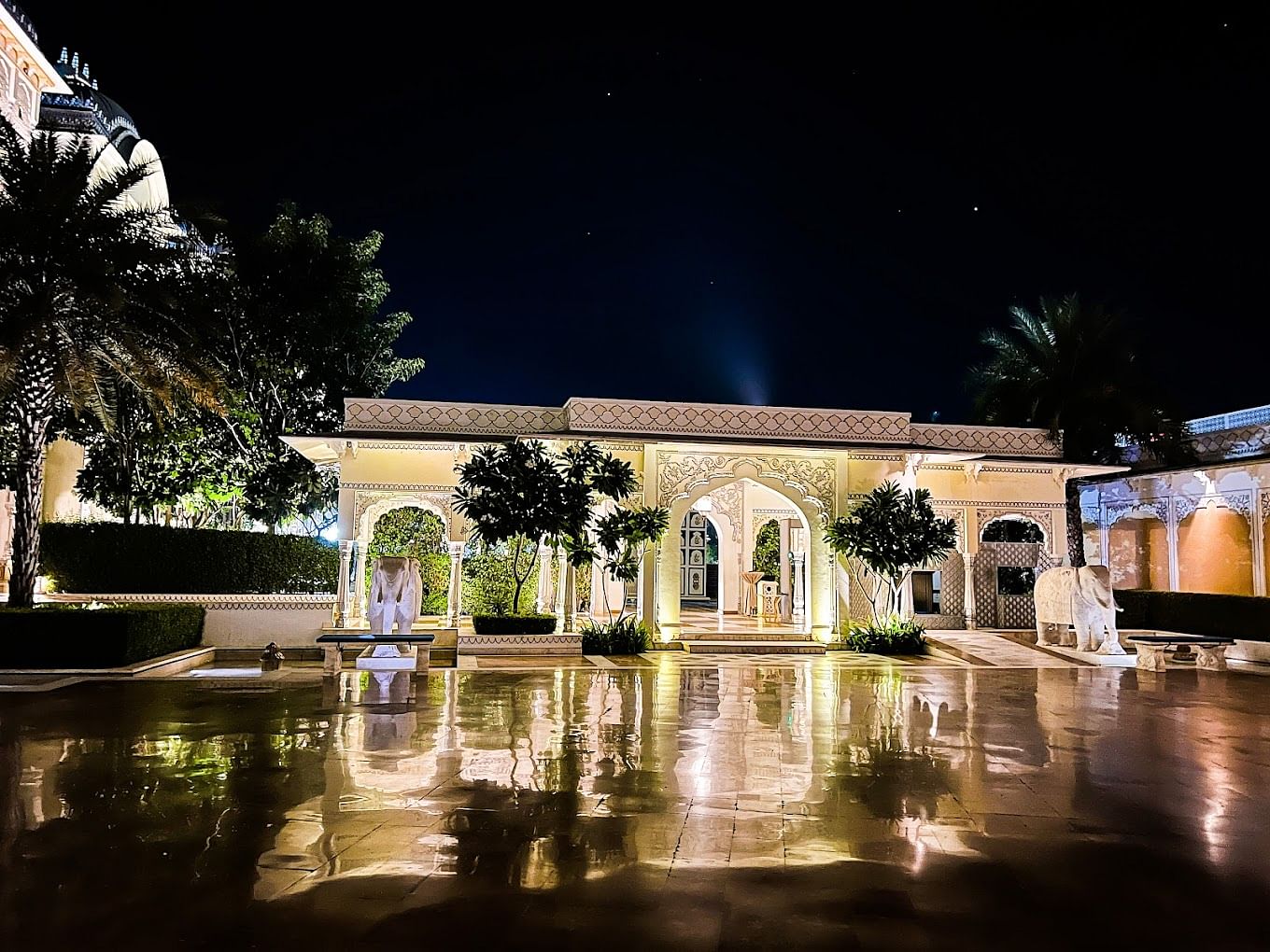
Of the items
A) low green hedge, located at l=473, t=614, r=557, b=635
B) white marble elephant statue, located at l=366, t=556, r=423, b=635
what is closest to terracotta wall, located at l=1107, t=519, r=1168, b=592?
low green hedge, located at l=473, t=614, r=557, b=635

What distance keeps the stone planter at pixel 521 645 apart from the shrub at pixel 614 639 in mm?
226

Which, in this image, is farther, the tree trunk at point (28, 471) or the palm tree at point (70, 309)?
the tree trunk at point (28, 471)

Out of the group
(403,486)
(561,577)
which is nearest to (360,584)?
(403,486)

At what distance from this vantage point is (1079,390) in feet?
68.2

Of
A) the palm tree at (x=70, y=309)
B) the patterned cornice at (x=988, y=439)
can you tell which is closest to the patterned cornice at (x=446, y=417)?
the palm tree at (x=70, y=309)

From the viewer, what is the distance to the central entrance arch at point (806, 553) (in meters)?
16.2

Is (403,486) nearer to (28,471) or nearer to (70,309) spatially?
(28,471)

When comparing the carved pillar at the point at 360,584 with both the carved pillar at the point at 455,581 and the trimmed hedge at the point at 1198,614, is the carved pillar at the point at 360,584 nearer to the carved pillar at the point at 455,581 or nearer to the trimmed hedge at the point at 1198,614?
the carved pillar at the point at 455,581

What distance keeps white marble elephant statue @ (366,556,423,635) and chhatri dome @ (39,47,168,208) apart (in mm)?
13765

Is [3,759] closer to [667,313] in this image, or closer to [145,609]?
[145,609]

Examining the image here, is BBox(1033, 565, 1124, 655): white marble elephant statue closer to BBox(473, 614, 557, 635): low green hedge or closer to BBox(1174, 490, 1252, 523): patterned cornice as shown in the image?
BBox(1174, 490, 1252, 523): patterned cornice

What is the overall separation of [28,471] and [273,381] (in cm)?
812

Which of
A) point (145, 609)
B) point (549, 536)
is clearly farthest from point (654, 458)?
point (145, 609)

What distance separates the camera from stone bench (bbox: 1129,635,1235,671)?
1353 cm
